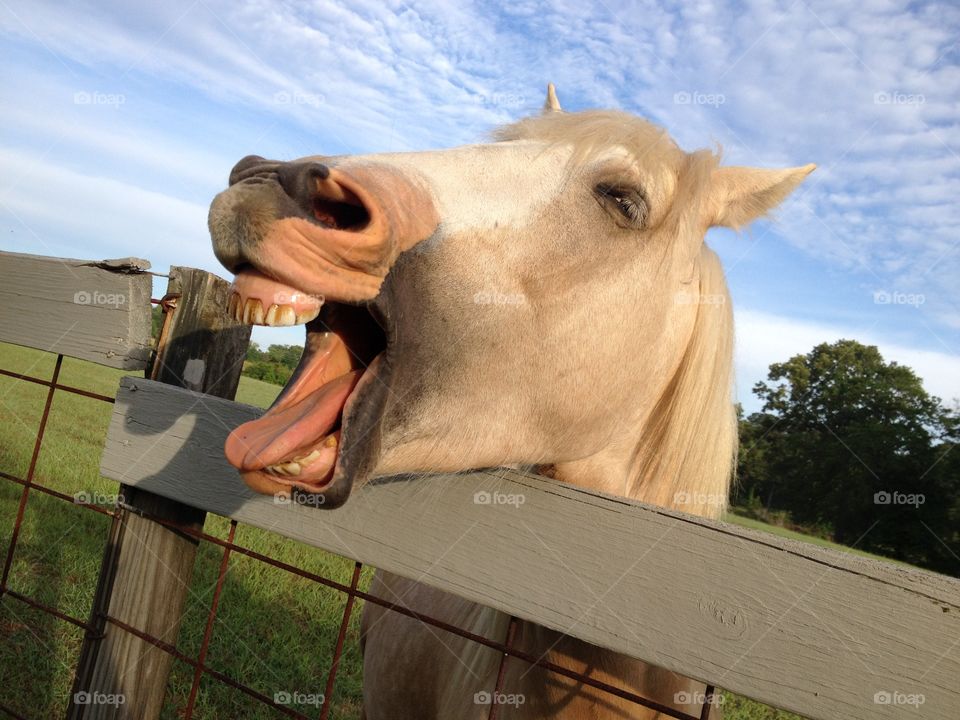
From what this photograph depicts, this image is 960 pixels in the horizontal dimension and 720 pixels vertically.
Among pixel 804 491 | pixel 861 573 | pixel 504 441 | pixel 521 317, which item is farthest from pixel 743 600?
pixel 804 491

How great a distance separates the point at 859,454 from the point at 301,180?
5065 cm

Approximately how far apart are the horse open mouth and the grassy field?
2326 millimetres

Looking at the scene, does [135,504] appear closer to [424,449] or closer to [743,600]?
[424,449]

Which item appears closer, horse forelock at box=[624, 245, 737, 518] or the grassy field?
horse forelock at box=[624, 245, 737, 518]

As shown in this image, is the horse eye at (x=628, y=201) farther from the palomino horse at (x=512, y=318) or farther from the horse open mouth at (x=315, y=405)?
the horse open mouth at (x=315, y=405)

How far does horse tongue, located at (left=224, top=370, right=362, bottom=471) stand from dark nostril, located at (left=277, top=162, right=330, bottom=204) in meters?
0.38

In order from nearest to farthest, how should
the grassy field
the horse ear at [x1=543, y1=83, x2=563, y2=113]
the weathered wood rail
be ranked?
the weathered wood rail < the horse ear at [x1=543, y1=83, x2=563, y2=113] < the grassy field

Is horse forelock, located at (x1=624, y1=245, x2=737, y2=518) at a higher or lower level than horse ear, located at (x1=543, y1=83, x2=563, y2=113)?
lower

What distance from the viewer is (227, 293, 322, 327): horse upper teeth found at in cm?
110

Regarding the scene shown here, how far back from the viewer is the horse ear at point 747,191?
192cm

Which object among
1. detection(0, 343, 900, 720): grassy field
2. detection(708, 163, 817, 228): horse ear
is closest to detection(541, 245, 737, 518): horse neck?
detection(708, 163, 817, 228): horse ear

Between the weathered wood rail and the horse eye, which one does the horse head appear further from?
the weathered wood rail

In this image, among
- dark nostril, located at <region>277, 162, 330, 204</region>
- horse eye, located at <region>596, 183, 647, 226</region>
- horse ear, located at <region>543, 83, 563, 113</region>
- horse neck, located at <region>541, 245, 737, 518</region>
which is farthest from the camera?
horse ear, located at <region>543, 83, 563, 113</region>

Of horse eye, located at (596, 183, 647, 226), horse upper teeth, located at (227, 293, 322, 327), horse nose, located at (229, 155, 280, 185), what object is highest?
horse eye, located at (596, 183, 647, 226)
